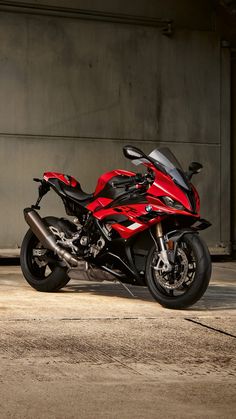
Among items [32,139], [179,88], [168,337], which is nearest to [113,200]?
[168,337]

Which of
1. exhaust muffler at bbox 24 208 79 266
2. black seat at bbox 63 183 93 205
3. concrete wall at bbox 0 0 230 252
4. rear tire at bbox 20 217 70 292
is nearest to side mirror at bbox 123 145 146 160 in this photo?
black seat at bbox 63 183 93 205

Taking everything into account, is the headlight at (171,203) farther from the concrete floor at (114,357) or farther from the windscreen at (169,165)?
the concrete floor at (114,357)

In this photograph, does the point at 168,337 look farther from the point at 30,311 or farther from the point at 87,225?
the point at 87,225

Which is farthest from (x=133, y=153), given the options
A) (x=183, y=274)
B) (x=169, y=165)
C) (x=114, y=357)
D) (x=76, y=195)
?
(x=114, y=357)

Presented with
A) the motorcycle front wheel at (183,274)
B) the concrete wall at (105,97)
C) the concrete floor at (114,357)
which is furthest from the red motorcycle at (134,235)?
the concrete wall at (105,97)

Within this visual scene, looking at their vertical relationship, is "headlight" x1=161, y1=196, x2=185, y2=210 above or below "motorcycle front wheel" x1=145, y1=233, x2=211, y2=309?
above

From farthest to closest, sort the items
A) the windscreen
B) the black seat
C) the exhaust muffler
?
the black seat → the exhaust muffler → the windscreen

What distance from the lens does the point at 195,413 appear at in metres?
3.93

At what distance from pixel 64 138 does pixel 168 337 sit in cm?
664

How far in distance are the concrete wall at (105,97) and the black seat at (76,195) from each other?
145 inches

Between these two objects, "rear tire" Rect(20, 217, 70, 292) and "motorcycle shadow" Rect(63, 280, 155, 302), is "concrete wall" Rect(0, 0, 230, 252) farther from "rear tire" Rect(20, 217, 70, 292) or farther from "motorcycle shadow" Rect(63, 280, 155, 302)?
"rear tire" Rect(20, 217, 70, 292)

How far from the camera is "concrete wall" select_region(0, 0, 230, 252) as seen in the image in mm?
11852

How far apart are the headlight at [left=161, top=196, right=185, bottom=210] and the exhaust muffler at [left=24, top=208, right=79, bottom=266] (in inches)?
42.7

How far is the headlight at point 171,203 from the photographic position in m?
7.10
